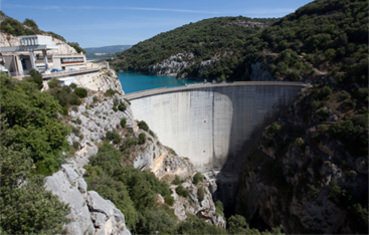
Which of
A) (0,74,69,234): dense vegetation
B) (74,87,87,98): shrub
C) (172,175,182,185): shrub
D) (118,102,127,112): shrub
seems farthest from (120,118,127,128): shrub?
(0,74,69,234): dense vegetation

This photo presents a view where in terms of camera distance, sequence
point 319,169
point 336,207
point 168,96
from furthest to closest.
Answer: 1. point 168,96
2. point 319,169
3. point 336,207

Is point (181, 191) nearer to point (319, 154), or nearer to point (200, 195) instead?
point (200, 195)

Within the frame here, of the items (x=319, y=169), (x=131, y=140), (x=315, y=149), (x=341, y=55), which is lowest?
(x=319, y=169)

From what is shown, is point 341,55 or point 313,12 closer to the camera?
point 341,55

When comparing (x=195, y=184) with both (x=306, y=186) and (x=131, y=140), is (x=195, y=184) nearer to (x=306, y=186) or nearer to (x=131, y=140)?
(x=131, y=140)

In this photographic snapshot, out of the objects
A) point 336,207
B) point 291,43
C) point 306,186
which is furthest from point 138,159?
point 291,43

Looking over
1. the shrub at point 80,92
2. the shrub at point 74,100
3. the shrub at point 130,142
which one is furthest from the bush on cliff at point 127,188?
the shrub at point 80,92

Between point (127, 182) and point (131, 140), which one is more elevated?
point (131, 140)

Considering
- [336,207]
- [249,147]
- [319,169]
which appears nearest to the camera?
[336,207]
